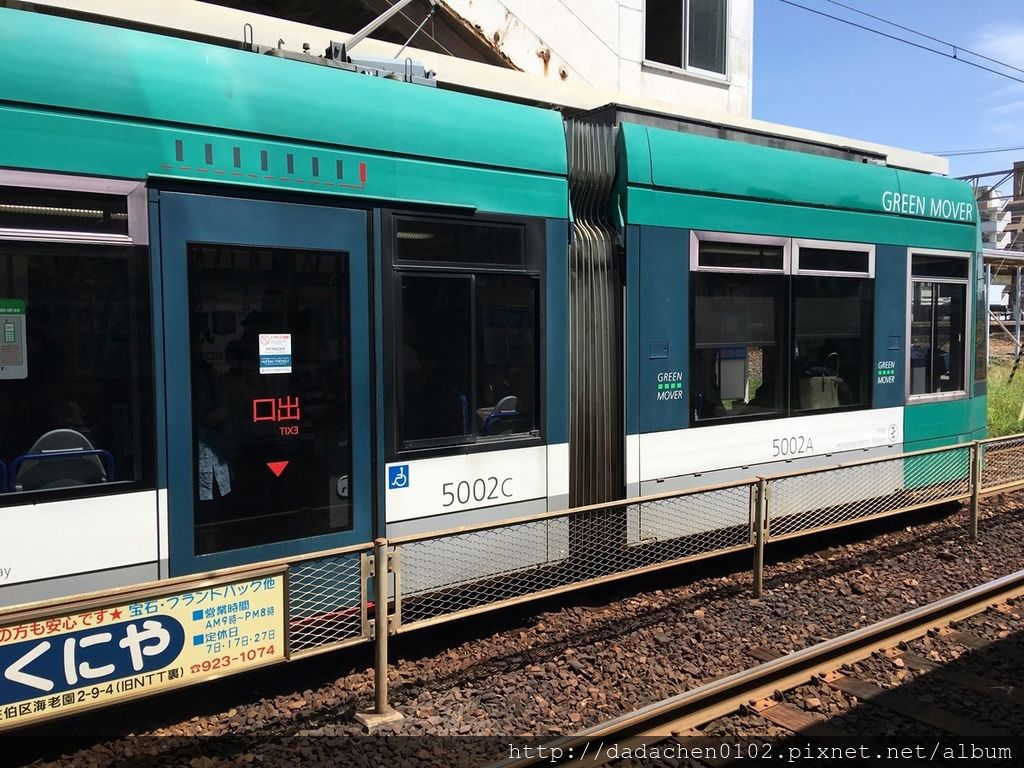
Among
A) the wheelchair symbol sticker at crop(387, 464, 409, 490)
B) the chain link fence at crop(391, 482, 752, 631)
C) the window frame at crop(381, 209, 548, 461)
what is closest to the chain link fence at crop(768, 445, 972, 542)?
the chain link fence at crop(391, 482, 752, 631)

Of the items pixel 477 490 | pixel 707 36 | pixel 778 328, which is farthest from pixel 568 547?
pixel 707 36

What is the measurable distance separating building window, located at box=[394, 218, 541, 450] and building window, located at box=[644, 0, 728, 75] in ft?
36.7

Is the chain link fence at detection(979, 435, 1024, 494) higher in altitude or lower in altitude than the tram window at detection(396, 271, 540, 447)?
lower

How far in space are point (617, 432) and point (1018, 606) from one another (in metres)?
3.32

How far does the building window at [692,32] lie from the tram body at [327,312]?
29.8 ft

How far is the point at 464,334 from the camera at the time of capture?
203 inches

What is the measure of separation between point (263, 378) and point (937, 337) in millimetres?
6915

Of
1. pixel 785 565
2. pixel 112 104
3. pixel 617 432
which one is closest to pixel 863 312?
pixel 785 565

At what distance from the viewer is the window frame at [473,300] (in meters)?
4.86

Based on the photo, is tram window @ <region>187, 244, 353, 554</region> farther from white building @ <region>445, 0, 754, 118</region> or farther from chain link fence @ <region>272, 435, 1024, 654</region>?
white building @ <region>445, 0, 754, 118</region>

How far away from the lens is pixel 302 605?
443 centimetres

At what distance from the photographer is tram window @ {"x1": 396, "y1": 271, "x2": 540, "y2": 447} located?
496cm

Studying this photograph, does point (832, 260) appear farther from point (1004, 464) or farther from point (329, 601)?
point (329, 601)

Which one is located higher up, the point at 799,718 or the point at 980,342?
the point at 980,342
